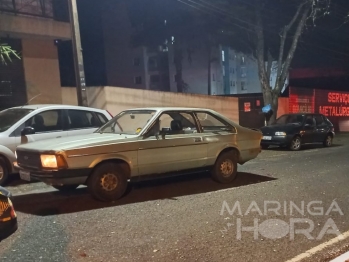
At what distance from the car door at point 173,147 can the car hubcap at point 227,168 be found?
536 millimetres

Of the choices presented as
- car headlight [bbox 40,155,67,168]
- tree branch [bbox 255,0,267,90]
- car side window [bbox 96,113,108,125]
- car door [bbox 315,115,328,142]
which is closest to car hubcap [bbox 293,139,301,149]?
car door [bbox 315,115,328,142]

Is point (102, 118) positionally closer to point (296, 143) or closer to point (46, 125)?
point (46, 125)

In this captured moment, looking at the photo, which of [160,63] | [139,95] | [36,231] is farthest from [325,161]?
[160,63]

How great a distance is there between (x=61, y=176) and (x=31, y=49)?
1007 centimetres

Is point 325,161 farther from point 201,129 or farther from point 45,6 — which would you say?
point 45,6

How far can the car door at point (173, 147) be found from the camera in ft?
24.2

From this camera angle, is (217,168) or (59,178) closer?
(59,178)

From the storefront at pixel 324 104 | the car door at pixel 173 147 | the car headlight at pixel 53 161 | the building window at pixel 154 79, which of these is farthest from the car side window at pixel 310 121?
the building window at pixel 154 79

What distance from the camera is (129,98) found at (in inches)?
645

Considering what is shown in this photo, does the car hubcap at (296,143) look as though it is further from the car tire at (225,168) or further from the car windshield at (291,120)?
the car tire at (225,168)

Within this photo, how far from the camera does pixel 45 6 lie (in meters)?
15.4

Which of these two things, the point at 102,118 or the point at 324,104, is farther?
the point at 324,104

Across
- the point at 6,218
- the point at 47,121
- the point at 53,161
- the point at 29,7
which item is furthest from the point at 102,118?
the point at 29,7

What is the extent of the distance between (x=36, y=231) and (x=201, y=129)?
3.85m
